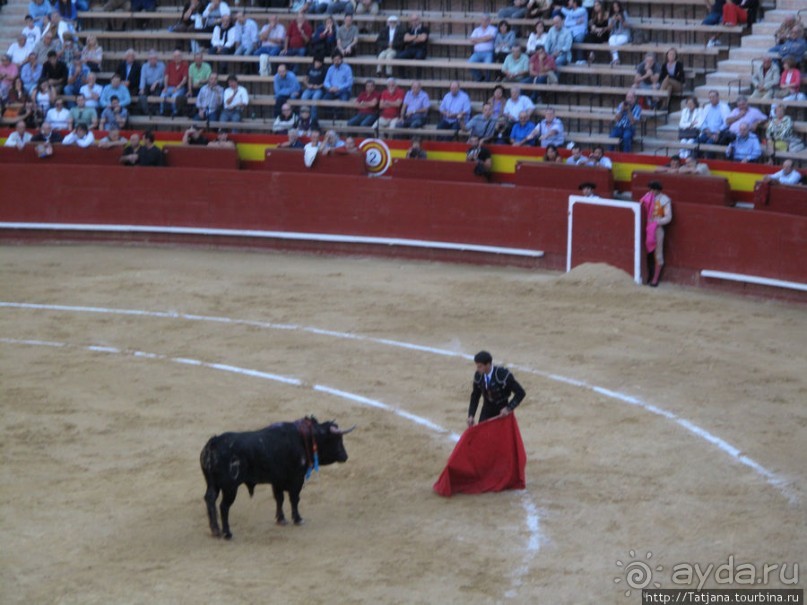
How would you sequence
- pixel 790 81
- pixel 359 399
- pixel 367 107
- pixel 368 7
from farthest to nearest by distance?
pixel 368 7, pixel 367 107, pixel 790 81, pixel 359 399

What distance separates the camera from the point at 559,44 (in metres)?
20.9

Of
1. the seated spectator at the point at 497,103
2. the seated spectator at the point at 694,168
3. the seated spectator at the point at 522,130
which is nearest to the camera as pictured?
the seated spectator at the point at 694,168

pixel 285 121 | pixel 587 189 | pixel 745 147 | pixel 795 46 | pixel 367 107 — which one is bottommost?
pixel 587 189

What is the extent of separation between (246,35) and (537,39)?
5009 millimetres

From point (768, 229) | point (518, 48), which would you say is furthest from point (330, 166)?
point (768, 229)

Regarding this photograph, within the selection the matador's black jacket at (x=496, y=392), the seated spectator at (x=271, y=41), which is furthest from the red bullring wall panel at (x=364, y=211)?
the matador's black jacket at (x=496, y=392)

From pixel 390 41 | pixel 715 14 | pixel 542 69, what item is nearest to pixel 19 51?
pixel 390 41

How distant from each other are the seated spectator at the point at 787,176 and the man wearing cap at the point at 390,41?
7105mm

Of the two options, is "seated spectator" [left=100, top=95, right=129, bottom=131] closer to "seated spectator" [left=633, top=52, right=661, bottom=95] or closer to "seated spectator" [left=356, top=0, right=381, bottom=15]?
"seated spectator" [left=356, top=0, right=381, bottom=15]

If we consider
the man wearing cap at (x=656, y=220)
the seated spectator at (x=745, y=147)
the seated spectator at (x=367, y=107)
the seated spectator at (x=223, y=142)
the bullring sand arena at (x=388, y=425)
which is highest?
the seated spectator at (x=367, y=107)

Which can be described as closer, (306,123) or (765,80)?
(765,80)

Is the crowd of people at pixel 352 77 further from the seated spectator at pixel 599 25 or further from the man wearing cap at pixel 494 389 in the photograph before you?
the man wearing cap at pixel 494 389

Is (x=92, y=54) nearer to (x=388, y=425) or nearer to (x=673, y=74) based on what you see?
(x=673, y=74)

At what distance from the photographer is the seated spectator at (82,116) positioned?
22.0 meters
